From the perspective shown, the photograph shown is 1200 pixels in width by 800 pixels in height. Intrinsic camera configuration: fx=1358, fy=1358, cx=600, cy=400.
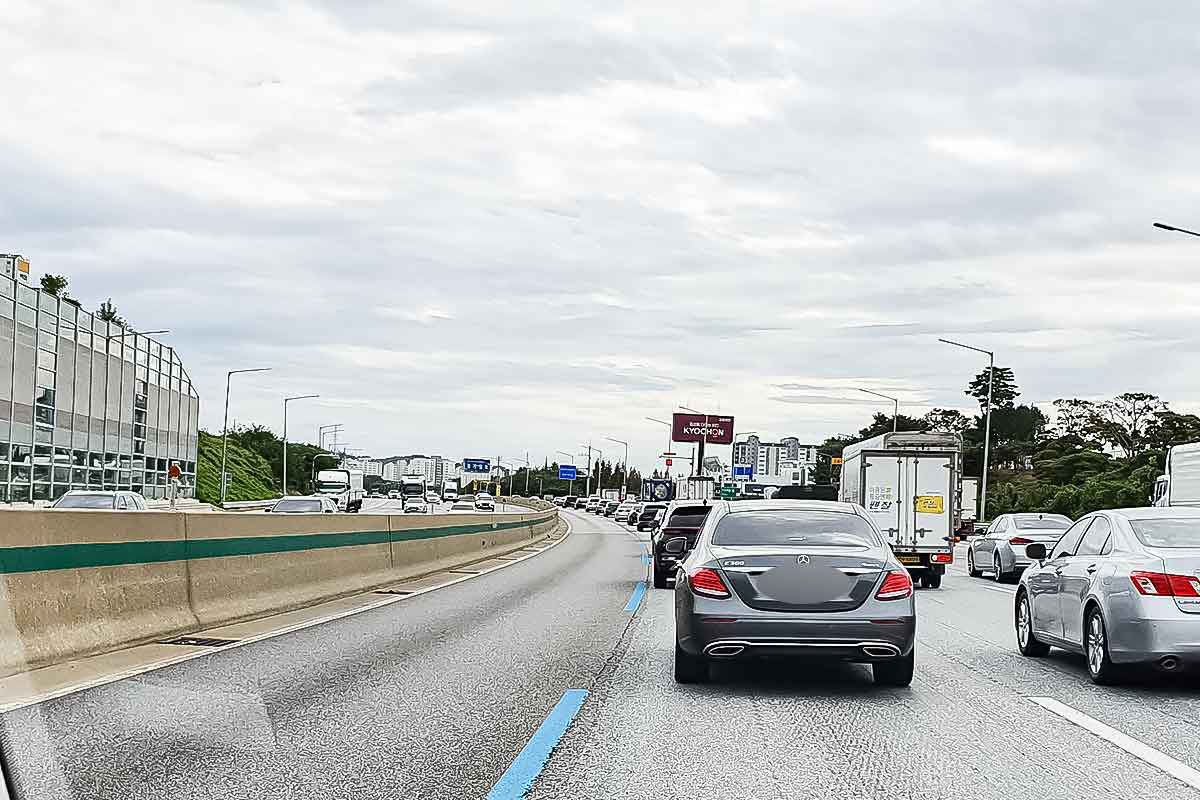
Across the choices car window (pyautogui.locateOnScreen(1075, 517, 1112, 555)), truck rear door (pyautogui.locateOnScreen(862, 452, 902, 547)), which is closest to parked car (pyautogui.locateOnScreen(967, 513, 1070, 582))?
truck rear door (pyautogui.locateOnScreen(862, 452, 902, 547))

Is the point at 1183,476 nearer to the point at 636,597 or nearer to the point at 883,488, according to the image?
the point at 883,488

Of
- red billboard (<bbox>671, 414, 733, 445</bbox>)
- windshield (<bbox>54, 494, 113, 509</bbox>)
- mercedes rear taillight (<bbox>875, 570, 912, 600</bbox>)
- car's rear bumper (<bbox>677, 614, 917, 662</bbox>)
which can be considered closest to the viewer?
car's rear bumper (<bbox>677, 614, 917, 662</bbox>)

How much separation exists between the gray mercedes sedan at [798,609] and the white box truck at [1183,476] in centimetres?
1848

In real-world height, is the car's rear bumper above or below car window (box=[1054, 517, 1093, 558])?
below

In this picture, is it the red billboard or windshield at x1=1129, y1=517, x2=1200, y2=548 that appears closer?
windshield at x1=1129, y1=517, x2=1200, y2=548

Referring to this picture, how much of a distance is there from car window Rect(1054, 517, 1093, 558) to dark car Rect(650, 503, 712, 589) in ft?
33.7

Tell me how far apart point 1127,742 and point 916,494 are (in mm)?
17954

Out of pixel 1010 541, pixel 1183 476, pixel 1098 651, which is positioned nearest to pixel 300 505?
pixel 1010 541

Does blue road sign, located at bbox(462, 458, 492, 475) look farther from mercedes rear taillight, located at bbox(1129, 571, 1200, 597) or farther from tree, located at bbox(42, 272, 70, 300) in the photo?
mercedes rear taillight, located at bbox(1129, 571, 1200, 597)

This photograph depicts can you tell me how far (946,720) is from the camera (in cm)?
905

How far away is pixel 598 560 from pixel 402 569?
1204cm

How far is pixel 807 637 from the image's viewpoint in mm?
A: 9875

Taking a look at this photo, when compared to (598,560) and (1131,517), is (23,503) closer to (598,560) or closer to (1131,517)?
(598,560)

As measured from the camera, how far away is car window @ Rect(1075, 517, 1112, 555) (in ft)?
38.2
